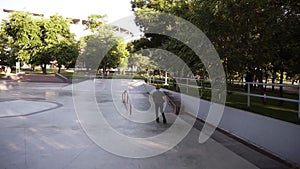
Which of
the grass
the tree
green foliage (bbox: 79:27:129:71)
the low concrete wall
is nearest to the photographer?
the low concrete wall

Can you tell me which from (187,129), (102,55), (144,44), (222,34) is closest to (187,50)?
(222,34)

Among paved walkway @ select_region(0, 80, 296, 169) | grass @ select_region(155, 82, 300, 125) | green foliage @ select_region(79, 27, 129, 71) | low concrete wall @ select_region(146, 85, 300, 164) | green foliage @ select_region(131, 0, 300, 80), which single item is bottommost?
paved walkway @ select_region(0, 80, 296, 169)

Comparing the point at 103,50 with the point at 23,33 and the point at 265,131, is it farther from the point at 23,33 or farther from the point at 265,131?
the point at 265,131

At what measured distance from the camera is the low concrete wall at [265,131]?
578 centimetres

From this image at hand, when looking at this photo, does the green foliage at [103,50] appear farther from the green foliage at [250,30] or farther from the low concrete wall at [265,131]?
the low concrete wall at [265,131]

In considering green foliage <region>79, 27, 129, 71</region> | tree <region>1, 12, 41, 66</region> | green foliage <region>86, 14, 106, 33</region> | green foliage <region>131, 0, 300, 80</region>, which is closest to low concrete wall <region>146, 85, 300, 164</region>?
green foliage <region>131, 0, 300, 80</region>

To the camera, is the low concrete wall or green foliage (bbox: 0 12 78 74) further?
green foliage (bbox: 0 12 78 74)

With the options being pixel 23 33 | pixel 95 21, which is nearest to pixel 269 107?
pixel 23 33

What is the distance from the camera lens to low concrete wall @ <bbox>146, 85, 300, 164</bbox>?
5.78 metres

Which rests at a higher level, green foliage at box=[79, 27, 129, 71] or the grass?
green foliage at box=[79, 27, 129, 71]

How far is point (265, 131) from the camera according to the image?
6746 millimetres

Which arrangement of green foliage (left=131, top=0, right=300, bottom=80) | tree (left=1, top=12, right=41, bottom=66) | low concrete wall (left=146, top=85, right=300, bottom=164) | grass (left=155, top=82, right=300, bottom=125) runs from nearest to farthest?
low concrete wall (left=146, top=85, right=300, bottom=164) → green foliage (left=131, top=0, right=300, bottom=80) → grass (left=155, top=82, right=300, bottom=125) → tree (left=1, top=12, right=41, bottom=66)

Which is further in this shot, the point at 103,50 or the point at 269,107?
the point at 103,50

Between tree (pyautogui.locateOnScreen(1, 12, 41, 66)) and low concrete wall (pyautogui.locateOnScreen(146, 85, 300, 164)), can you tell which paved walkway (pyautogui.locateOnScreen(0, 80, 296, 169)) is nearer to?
low concrete wall (pyautogui.locateOnScreen(146, 85, 300, 164))
